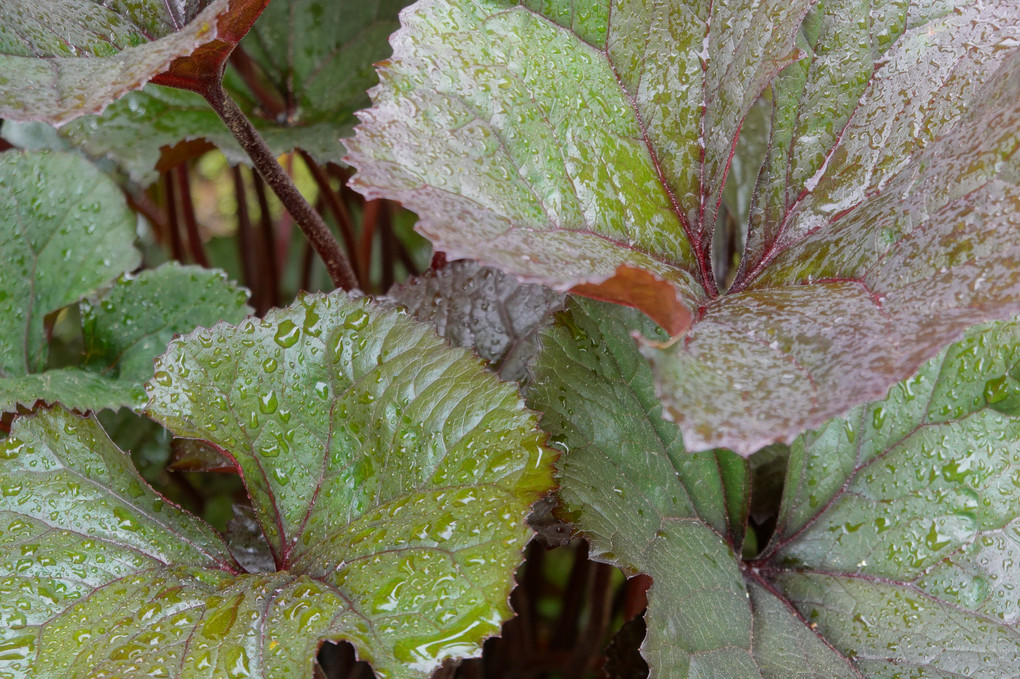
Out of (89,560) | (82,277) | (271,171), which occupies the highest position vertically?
(271,171)

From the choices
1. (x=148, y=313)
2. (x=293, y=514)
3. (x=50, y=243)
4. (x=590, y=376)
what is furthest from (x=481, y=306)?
(x=50, y=243)

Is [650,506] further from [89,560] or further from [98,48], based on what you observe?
[98,48]

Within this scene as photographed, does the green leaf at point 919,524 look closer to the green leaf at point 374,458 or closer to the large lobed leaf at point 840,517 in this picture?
the large lobed leaf at point 840,517

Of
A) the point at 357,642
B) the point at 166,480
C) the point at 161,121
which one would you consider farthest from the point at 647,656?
the point at 161,121

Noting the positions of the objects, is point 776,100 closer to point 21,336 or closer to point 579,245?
point 579,245

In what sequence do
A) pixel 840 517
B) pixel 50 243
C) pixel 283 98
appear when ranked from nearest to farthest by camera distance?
1. pixel 840 517
2. pixel 50 243
3. pixel 283 98

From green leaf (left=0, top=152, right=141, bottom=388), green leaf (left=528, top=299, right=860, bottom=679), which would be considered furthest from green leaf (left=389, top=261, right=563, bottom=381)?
green leaf (left=0, top=152, right=141, bottom=388)
